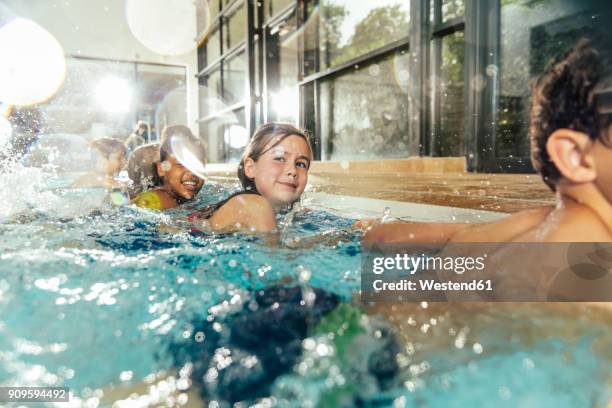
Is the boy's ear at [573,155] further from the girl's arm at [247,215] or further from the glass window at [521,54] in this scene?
the glass window at [521,54]

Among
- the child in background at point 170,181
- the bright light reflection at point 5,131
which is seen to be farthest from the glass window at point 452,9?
the bright light reflection at point 5,131

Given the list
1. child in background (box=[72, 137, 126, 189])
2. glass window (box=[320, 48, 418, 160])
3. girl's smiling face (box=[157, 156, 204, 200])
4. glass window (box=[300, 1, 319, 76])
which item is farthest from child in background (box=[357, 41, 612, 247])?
glass window (box=[300, 1, 319, 76])

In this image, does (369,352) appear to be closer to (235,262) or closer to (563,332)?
(563,332)

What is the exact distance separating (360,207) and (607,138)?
2056 millimetres

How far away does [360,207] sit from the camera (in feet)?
9.92

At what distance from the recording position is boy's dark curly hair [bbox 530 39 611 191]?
1.02 m

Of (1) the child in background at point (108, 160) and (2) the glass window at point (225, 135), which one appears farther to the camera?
(2) the glass window at point (225, 135)

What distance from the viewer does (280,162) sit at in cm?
228

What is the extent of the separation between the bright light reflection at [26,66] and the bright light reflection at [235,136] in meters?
6.55

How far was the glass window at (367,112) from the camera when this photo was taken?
4926mm

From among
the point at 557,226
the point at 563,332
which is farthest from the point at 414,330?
the point at 557,226

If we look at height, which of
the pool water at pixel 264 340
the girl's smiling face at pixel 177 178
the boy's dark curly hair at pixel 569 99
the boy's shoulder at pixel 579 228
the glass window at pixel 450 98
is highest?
the glass window at pixel 450 98

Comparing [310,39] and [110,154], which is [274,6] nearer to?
[310,39]

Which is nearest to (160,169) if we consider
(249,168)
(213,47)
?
(249,168)
